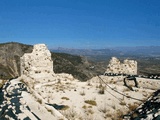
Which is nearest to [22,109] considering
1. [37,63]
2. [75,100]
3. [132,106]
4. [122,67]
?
[75,100]

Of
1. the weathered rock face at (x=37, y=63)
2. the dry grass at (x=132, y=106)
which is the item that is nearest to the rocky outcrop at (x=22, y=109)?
the dry grass at (x=132, y=106)

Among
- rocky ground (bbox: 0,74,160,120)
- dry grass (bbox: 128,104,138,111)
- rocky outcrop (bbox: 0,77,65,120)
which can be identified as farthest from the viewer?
dry grass (bbox: 128,104,138,111)

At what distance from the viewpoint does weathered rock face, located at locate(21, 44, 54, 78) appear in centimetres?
2308

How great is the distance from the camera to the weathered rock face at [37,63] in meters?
23.1

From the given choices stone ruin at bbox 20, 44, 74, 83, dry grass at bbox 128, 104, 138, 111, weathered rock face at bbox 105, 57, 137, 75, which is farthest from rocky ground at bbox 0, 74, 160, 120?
weathered rock face at bbox 105, 57, 137, 75

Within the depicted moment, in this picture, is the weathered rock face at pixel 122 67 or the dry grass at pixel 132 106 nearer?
the dry grass at pixel 132 106

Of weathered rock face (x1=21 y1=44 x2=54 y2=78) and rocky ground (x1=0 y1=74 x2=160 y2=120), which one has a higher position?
weathered rock face (x1=21 y1=44 x2=54 y2=78)

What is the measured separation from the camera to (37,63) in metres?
23.2

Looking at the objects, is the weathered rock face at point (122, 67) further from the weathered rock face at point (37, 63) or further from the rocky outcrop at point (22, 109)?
the rocky outcrop at point (22, 109)

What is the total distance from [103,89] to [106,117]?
17.2ft

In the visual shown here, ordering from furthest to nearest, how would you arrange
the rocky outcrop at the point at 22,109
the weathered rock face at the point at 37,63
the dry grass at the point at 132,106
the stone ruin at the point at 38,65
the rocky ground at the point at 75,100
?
the weathered rock face at the point at 37,63 → the stone ruin at the point at 38,65 → the dry grass at the point at 132,106 → the rocky ground at the point at 75,100 → the rocky outcrop at the point at 22,109

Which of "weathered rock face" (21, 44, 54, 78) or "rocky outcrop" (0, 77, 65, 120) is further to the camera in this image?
"weathered rock face" (21, 44, 54, 78)

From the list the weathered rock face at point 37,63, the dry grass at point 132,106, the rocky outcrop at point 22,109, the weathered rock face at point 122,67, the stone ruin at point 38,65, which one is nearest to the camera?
the rocky outcrop at point 22,109

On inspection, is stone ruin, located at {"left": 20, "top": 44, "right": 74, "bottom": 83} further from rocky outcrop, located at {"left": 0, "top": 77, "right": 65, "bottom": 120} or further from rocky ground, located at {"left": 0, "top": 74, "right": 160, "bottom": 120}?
rocky outcrop, located at {"left": 0, "top": 77, "right": 65, "bottom": 120}
